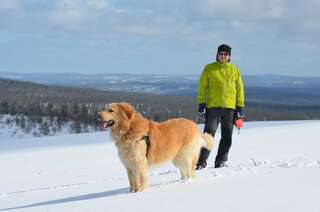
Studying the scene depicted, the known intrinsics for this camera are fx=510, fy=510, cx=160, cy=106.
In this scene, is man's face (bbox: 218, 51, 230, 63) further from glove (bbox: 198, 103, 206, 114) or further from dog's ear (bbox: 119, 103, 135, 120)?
dog's ear (bbox: 119, 103, 135, 120)

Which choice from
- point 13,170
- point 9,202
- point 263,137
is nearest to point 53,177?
point 13,170

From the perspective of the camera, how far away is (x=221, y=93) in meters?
9.40

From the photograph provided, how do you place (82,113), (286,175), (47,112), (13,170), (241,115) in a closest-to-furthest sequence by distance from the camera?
(286,175)
(241,115)
(13,170)
(82,113)
(47,112)

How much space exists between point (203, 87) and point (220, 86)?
33 centimetres

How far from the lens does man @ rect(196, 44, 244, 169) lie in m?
9.36

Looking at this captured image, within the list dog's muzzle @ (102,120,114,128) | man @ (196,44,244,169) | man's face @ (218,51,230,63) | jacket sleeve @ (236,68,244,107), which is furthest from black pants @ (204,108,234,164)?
dog's muzzle @ (102,120,114,128)

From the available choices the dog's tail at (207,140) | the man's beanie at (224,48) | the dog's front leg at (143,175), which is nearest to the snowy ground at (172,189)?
the dog's front leg at (143,175)

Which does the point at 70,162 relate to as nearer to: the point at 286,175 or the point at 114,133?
the point at 114,133

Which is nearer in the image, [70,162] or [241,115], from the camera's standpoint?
[241,115]

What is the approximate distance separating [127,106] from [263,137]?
11087 millimetres

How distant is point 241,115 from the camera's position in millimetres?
9867

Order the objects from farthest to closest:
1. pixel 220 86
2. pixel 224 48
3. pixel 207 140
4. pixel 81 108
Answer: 1. pixel 81 108
2. pixel 220 86
3. pixel 224 48
4. pixel 207 140

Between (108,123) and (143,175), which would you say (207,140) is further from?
(108,123)

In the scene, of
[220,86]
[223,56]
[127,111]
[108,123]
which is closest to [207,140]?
[220,86]
